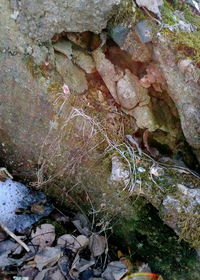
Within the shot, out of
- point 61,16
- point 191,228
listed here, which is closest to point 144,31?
point 61,16

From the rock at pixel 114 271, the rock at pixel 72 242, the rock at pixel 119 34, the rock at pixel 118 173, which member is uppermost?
the rock at pixel 119 34

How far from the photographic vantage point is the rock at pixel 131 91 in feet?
6.40

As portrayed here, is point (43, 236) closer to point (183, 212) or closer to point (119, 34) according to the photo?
point (183, 212)

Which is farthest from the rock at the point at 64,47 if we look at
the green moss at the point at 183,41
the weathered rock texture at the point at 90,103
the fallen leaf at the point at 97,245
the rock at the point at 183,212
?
the fallen leaf at the point at 97,245

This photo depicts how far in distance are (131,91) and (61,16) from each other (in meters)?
0.59

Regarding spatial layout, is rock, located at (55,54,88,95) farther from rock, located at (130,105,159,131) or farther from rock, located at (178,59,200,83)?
rock, located at (178,59,200,83)

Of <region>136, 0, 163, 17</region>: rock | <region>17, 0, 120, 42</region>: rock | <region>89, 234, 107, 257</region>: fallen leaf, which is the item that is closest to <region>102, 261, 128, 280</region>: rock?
<region>89, 234, 107, 257</region>: fallen leaf

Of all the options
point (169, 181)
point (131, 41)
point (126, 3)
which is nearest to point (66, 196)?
point (169, 181)

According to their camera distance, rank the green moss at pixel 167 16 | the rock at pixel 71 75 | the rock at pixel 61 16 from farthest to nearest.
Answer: the rock at pixel 71 75, the green moss at pixel 167 16, the rock at pixel 61 16

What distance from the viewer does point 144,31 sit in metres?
1.81

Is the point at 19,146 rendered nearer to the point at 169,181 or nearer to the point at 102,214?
the point at 102,214

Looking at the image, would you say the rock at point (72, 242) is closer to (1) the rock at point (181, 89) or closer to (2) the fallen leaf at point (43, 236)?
(2) the fallen leaf at point (43, 236)

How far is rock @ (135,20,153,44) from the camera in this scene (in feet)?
5.95

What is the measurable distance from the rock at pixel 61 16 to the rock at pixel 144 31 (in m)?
0.18
